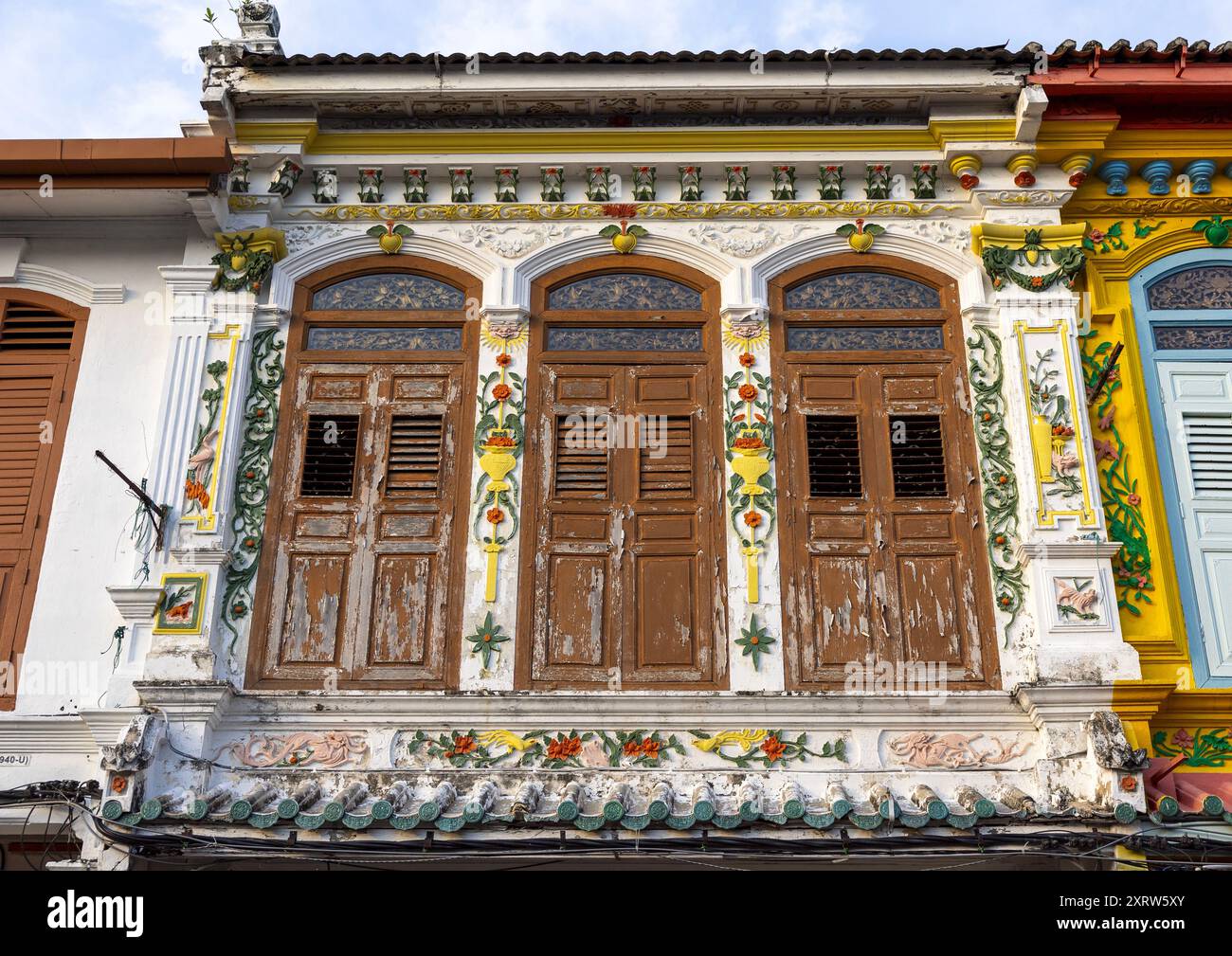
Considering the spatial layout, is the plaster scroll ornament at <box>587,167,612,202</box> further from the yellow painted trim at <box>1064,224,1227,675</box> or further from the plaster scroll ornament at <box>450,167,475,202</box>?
the yellow painted trim at <box>1064,224,1227,675</box>

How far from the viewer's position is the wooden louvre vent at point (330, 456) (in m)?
9.34

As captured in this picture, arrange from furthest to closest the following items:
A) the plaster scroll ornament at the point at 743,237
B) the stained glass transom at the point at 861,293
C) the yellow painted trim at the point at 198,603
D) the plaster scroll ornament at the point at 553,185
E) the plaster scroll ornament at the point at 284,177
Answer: the plaster scroll ornament at the point at 553,185 → the plaster scroll ornament at the point at 284,177 → the plaster scroll ornament at the point at 743,237 → the stained glass transom at the point at 861,293 → the yellow painted trim at the point at 198,603

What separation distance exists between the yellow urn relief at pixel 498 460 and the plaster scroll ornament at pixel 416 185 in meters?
1.97

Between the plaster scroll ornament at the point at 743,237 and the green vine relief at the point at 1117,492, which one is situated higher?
the plaster scroll ornament at the point at 743,237

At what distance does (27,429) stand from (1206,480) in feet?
24.8

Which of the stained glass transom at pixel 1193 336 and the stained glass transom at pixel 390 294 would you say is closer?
the stained glass transom at pixel 1193 336

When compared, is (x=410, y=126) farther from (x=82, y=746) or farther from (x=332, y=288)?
(x=82, y=746)

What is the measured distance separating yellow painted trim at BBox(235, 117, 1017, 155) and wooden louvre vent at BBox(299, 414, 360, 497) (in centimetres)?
205

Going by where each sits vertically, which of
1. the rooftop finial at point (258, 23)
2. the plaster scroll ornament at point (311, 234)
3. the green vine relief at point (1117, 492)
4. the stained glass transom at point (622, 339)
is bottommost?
the green vine relief at point (1117, 492)

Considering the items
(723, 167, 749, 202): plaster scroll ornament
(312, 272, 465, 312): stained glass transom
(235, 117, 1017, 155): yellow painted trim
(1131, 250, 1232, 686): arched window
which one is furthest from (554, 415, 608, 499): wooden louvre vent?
(1131, 250, 1232, 686): arched window

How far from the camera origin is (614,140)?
1027cm

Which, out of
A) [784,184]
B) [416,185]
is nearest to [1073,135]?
[784,184]

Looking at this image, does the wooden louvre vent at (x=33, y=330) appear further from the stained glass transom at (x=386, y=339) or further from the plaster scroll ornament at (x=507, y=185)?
the plaster scroll ornament at (x=507, y=185)

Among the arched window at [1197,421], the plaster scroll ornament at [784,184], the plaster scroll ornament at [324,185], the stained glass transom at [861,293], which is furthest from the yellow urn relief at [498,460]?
the arched window at [1197,421]
